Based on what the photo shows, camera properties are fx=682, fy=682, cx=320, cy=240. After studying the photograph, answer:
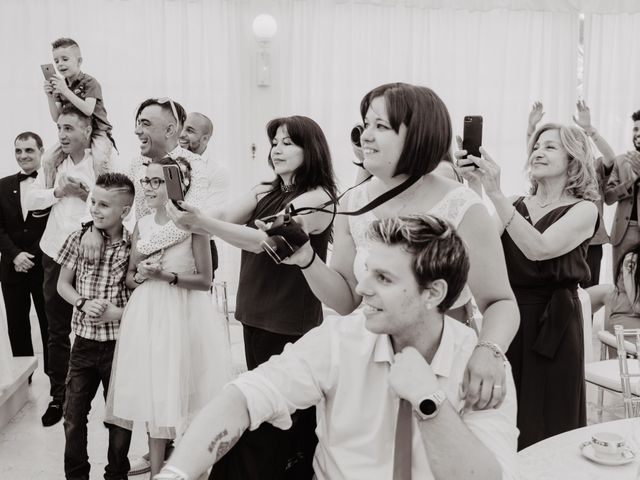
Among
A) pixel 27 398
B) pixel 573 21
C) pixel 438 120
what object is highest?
pixel 573 21

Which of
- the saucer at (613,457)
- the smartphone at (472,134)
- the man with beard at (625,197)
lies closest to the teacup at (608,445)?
the saucer at (613,457)

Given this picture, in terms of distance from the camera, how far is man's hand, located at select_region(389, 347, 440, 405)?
4.05 feet

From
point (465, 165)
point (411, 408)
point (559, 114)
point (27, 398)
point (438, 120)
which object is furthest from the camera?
point (559, 114)

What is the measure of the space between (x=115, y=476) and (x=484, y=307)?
158cm

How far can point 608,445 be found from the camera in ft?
5.32

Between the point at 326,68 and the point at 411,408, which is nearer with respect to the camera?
the point at 411,408

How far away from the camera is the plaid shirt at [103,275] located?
2643mm

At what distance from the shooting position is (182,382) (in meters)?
2.60

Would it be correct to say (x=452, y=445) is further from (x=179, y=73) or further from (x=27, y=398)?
(x=179, y=73)

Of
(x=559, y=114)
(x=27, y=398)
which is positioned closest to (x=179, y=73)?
(x=27, y=398)

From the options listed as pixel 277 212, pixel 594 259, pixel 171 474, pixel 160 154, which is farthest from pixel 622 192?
pixel 171 474

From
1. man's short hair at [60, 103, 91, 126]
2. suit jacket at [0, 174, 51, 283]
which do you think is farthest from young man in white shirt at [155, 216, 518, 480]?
suit jacket at [0, 174, 51, 283]

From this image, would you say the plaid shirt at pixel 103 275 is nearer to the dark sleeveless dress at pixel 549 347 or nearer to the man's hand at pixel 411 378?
the dark sleeveless dress at pixel 549 347

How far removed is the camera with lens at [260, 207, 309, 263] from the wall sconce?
13.7ft
